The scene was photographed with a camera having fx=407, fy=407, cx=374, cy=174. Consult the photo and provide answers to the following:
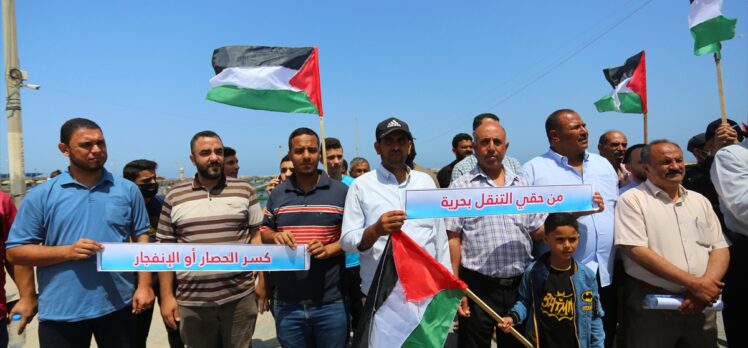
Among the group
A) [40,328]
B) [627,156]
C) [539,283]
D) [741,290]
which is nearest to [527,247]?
[539,283]

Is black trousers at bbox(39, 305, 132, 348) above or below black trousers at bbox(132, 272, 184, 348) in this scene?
above

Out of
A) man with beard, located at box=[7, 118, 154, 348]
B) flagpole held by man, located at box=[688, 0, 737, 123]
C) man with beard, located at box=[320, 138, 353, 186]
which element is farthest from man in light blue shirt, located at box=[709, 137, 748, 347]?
man with beard, located at box=[7, 118, 154, 348]

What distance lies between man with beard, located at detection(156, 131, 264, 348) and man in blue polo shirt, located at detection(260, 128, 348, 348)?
29cm

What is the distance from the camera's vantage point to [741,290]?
3523mm

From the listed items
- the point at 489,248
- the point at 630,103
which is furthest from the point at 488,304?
the point at 630,103

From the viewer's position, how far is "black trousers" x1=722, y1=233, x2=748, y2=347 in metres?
3.49

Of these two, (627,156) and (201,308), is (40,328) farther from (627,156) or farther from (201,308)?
(627,156)

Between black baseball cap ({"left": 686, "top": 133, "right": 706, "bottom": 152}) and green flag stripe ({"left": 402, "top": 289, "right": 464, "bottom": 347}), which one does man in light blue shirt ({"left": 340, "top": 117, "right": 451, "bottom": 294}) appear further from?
black baseball cap ({"left": 686, "top": 133, "right": 706, "bottom": 152})

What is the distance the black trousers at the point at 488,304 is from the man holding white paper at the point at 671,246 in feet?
3.27

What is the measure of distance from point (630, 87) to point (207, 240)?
7.60m

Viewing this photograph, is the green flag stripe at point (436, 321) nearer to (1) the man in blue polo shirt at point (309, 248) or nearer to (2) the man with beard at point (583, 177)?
(1) the man in blue polo shirt at point (309, 248)

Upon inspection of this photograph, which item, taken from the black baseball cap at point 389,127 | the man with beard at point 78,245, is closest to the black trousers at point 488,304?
the black baseball cap at point 389,127

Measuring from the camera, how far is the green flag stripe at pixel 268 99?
5.30m

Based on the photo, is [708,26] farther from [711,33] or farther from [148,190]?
[148,190]
